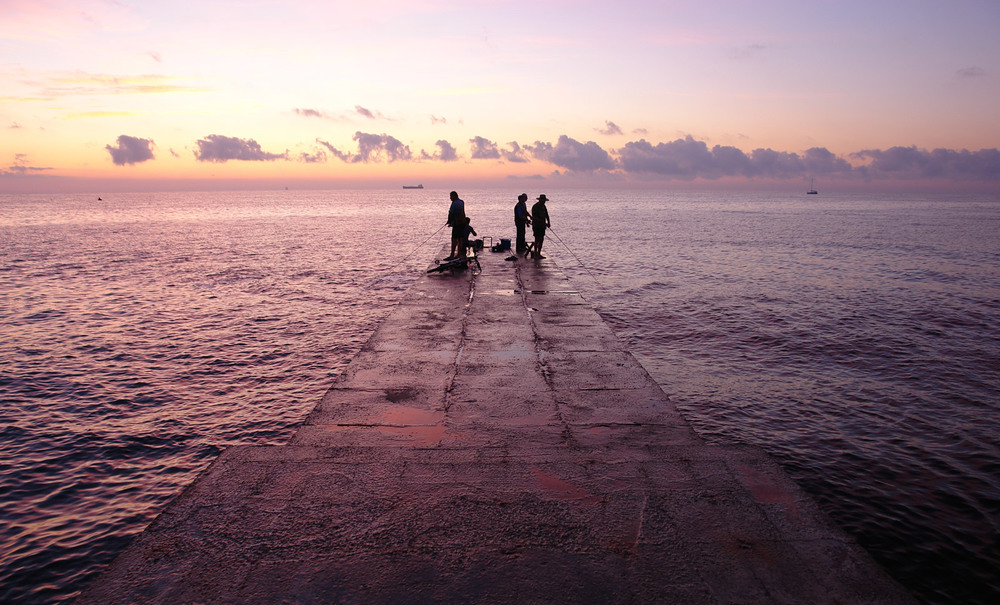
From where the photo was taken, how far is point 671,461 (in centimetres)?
480

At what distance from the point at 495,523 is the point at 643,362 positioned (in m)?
7.91

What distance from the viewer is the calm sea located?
5605 mm

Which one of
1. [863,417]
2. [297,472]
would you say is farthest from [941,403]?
[297,472]

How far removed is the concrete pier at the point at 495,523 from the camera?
3201mm

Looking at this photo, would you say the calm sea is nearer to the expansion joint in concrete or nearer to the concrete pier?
the concrete pier

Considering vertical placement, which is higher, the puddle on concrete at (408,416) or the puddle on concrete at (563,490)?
the puddle on concrete at (563,490)

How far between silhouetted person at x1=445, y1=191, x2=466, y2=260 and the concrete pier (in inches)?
480

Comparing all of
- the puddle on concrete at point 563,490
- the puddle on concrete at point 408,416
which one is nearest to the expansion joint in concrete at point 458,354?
the puddle on concrete at point 408,416

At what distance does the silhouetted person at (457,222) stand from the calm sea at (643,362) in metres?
3.12

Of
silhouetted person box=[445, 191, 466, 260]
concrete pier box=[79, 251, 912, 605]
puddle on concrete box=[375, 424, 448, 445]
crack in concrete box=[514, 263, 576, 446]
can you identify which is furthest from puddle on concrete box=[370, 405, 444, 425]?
silhouetted person box=[445, 191, 466, 260]

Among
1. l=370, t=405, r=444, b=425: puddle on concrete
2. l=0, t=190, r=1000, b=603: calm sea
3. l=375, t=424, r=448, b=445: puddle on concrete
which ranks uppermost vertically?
l=370, t=405, r=444, b=425: puddle on concrete

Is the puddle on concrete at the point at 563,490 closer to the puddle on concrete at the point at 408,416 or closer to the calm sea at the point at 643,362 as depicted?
the puddle on concrete at the point at 408,416

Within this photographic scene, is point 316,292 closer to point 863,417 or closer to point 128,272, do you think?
point 128,272

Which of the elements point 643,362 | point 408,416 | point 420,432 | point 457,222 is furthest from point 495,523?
point 457,222
